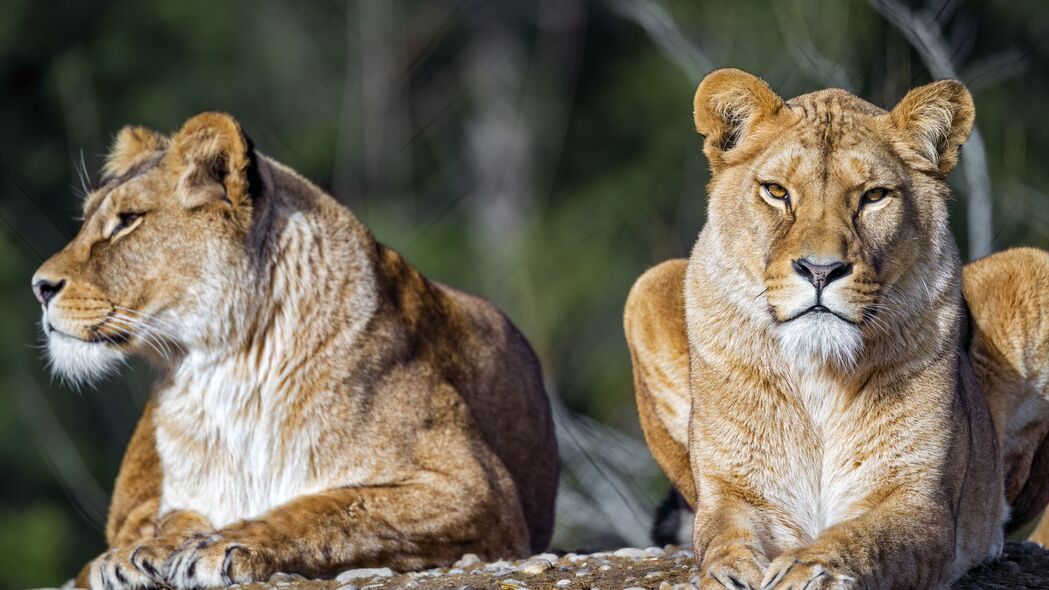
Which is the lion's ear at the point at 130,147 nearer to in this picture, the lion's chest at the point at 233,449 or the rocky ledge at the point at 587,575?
the lion's chest at the point at 233,449

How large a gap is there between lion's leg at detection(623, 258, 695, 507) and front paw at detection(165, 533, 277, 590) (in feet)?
4.66

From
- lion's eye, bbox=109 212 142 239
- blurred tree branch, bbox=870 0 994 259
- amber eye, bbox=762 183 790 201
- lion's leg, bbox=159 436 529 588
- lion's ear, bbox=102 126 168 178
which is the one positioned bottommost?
lion's leg, bbox=159 436 529 588

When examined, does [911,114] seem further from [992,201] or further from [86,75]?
[86,75]

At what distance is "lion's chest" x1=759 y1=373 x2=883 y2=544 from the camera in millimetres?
4254

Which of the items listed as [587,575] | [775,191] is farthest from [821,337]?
[587,575]

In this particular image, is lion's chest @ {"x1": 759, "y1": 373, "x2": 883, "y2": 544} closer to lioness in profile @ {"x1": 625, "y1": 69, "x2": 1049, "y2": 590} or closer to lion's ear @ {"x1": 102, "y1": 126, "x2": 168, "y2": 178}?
lioness in profile @ {"x1": 625, "y1": 69, "x2": 1049, "y2": 590}

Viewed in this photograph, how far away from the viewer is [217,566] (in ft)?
15.6

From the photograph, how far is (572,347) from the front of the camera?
10.8 m

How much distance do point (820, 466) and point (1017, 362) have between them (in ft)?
3.84

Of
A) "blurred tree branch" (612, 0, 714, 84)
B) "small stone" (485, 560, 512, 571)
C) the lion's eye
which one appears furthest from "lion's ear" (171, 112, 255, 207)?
"blurred tree branch" (612, 0, 714, 84)

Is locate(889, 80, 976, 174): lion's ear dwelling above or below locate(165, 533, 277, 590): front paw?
above

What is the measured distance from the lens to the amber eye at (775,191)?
4.24 metres

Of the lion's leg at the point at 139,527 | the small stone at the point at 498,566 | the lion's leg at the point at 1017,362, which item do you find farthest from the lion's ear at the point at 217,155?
the lion's leg at the point at 1017,362

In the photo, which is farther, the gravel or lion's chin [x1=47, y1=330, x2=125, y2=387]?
lion's chin [x1=47, y1=330, x2=125, y2=387]
